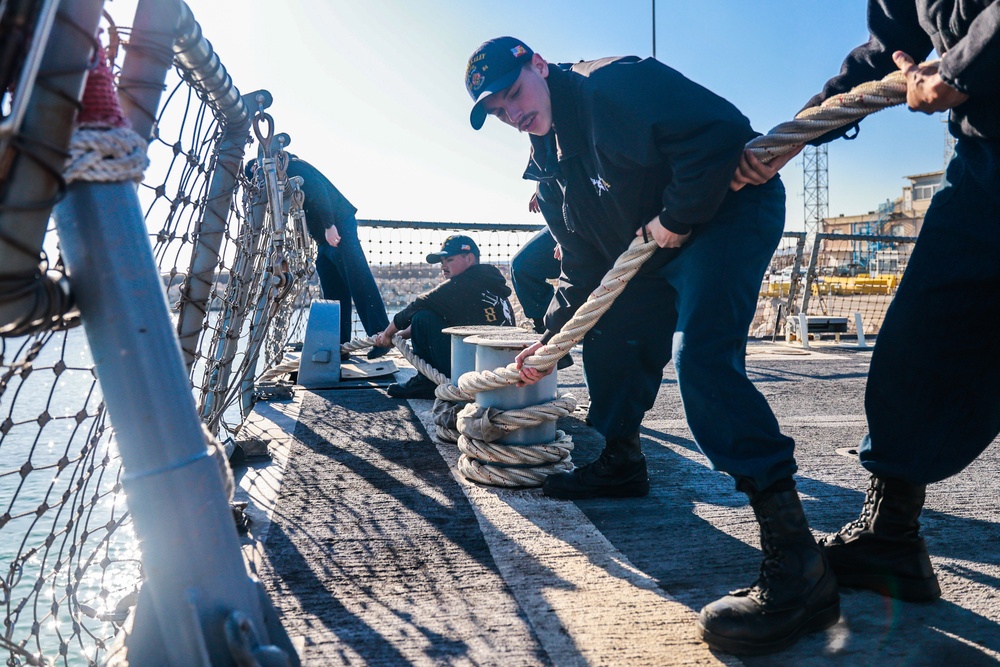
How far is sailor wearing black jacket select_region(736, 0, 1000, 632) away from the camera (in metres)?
1.54

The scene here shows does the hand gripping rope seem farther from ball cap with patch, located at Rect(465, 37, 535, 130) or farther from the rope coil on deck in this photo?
ball cap with patch, located at Rect(465, 37, 535, 130)

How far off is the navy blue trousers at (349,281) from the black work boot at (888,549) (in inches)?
188

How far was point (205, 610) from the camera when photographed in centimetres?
88

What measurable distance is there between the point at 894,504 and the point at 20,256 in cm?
195

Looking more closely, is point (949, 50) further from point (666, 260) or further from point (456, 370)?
point (456, 370)

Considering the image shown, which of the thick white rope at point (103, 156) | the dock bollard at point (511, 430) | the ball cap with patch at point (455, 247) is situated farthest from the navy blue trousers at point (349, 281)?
the thick white rope at point (103, 156)

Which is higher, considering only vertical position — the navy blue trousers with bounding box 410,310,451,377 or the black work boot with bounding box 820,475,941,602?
the navy blue trousers with bounding box 410,310,451,377

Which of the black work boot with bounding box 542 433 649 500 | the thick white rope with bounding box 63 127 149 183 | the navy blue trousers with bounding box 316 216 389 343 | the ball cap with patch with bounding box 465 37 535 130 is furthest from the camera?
the navy blue trousers with bounding box 316 216 389 343

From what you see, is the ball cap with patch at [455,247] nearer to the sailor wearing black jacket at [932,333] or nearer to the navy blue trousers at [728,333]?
the navy blue trousers at [728,333]

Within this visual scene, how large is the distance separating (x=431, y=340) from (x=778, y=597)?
10.5 feet

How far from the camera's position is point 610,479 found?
2.49 metres

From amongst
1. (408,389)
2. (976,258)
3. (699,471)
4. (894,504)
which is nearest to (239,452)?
(408,389)

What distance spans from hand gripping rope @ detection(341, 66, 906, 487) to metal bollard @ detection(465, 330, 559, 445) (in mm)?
43

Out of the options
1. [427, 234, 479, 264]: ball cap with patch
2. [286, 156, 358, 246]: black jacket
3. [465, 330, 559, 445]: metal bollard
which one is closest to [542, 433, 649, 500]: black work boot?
[465, 330, 559, 445]: metal bollard
